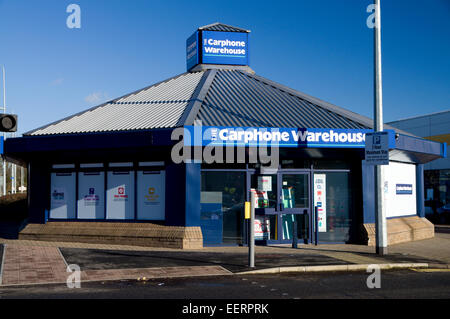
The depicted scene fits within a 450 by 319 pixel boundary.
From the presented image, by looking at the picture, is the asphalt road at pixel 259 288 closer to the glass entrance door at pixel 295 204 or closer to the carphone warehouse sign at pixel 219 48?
the glass entrance door at pixel 295 204

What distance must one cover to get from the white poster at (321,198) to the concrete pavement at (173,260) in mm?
1077

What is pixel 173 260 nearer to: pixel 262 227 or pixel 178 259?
pixel 178 259

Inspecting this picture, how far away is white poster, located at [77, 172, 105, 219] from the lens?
16.9m

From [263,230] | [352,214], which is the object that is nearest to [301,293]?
[263,230]


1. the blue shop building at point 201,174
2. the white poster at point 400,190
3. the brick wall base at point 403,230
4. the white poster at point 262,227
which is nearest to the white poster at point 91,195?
the blue shop building at point 201,174

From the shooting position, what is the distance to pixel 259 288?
9.18m

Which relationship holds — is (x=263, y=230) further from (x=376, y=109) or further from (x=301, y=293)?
(x=301, y=293)

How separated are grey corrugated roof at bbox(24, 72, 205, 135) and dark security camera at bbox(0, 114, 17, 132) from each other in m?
5.31

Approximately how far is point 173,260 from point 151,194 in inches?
169

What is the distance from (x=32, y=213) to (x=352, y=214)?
11753 millimetres

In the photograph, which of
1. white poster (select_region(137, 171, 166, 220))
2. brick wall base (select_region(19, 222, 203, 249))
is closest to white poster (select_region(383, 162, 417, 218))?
brick wall base (select_region(19, 222, 203, 249))

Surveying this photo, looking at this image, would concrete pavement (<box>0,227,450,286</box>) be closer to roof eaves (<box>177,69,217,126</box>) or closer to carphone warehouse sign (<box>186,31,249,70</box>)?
roof eaves (<box>177,69,217,126</box>)

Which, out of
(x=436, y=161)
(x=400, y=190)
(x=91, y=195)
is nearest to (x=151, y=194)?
(x=91, y=195)

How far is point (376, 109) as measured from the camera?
46.3 feet
